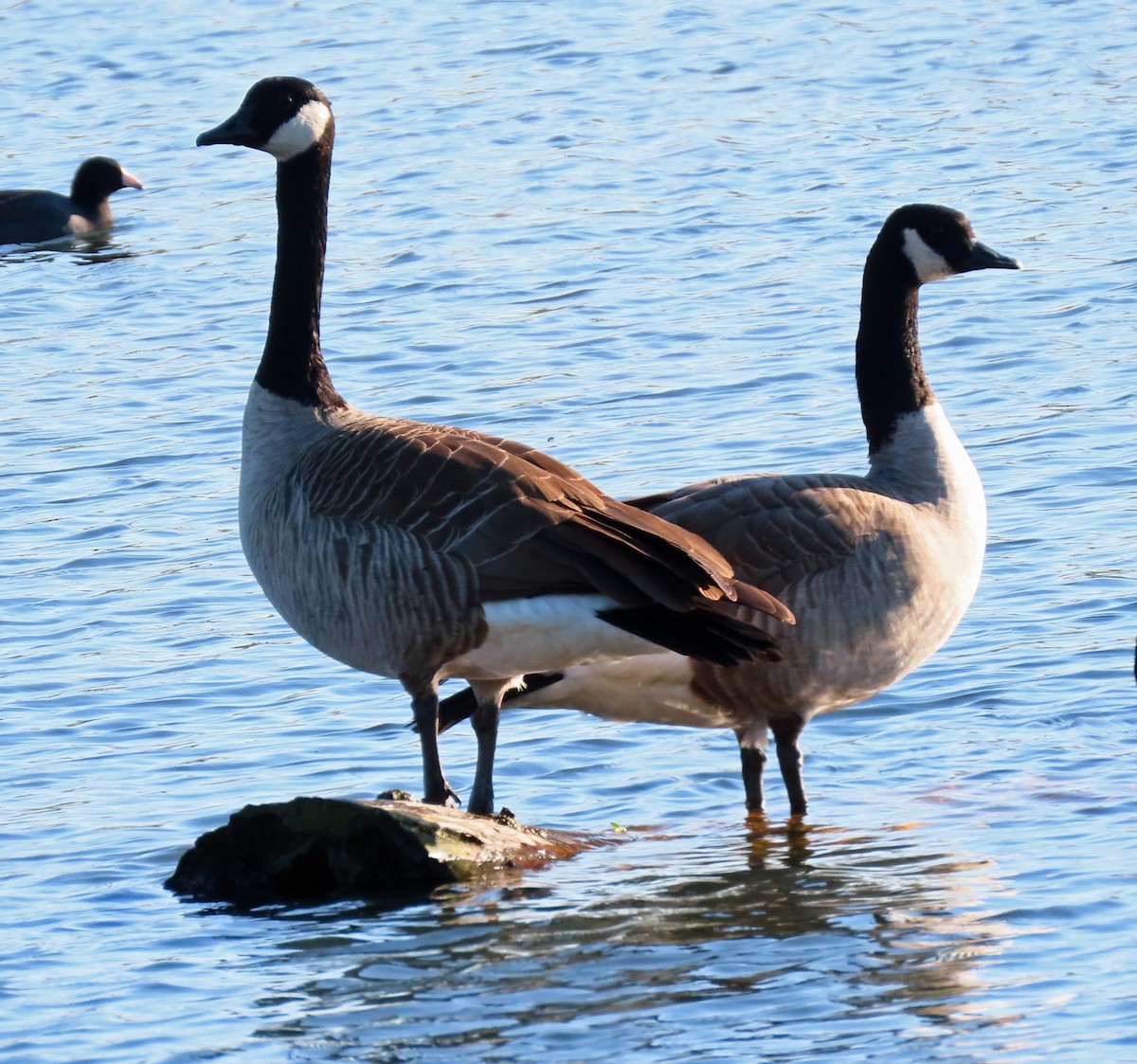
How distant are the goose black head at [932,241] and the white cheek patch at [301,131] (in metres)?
2.38

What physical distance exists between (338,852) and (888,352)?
318 cm

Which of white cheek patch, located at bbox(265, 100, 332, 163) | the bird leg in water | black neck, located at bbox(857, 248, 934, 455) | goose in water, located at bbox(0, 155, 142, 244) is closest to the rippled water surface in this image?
the bird leg in water

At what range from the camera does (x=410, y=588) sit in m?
7.42

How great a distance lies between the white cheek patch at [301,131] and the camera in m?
8.61

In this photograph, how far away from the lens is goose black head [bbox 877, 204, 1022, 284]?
887cm

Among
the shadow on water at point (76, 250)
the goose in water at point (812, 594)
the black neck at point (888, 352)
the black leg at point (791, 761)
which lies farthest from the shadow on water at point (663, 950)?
the shadow on water at point (76, 250)

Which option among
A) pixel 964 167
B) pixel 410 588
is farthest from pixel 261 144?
pixel 964 167

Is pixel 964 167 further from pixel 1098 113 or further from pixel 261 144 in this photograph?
pixel 261 144

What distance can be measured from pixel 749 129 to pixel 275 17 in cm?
888

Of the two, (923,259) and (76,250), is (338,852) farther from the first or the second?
(76,250)

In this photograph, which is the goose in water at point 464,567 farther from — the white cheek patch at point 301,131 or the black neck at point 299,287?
the white cheek patch at point 301,131

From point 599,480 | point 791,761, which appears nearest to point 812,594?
point 791,761

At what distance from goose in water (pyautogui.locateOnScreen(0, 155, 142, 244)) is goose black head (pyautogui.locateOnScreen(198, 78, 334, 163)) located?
38.6 feet

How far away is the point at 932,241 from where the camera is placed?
29.2ft
